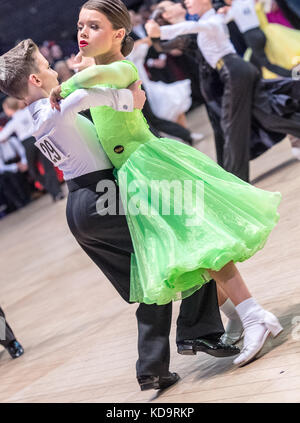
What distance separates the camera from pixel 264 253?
4289 mm

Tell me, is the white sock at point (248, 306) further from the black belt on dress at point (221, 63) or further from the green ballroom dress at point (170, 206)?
the black belt on dress at point (221, 63)

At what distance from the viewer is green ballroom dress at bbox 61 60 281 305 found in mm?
2809

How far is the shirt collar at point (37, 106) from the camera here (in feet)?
9.70

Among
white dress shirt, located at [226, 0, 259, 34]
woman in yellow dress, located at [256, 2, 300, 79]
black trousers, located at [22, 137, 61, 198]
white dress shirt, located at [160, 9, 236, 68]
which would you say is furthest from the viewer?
black trousers, located at [22, 137, 61, 198]

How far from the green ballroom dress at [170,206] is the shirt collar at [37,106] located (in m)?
0.17

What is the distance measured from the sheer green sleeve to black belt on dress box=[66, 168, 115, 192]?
1.16ft

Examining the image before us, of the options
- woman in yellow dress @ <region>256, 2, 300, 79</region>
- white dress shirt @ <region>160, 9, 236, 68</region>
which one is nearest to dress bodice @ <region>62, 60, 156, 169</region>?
white dress shirt @ <region>160, 9, 236, 68</region>

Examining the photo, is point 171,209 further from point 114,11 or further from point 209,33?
point 209,33

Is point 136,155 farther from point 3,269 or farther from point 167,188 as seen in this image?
point 3,269

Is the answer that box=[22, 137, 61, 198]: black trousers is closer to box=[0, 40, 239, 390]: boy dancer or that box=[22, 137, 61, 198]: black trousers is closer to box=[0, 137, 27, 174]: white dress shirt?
box=[0, 137, 27, 174]: white dress shirt

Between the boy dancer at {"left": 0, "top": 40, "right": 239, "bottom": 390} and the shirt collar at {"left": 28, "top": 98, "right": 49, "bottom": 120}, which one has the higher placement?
the shirt collar at {"left": 28, "top": 98, "right": 49, "bottom": 120}

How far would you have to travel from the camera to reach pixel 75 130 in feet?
9.82

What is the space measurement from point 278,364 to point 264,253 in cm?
157

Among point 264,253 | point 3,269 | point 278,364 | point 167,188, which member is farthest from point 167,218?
point 3,269
